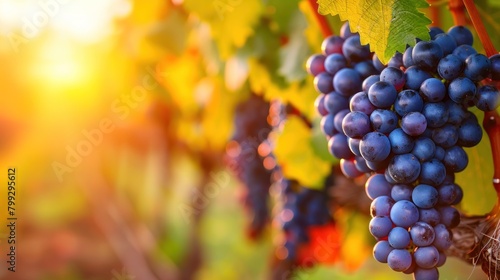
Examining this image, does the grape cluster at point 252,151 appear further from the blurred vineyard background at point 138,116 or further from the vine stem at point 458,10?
the vine stem at point 458,10

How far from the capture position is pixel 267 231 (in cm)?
183

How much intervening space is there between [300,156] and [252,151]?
42 cm

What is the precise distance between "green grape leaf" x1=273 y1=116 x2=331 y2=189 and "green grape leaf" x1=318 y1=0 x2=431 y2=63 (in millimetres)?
471

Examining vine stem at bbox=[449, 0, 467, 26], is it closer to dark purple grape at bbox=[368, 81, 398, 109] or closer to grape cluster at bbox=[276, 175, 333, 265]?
dark purple grape at bbox=[368, 81, 398, 109]

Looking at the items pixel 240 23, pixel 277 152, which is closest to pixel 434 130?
pixel 277 152

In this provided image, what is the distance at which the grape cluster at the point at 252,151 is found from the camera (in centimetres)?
152

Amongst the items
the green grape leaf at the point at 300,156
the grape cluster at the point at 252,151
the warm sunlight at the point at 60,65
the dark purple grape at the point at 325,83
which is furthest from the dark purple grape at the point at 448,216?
the warm sunlight at the point at 60,65

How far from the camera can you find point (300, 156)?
1116 mm

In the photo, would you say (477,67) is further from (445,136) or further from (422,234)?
(422,234)

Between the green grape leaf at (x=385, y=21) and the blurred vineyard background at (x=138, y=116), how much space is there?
287 millimetres

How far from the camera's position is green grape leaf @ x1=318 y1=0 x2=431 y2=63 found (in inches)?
24.7

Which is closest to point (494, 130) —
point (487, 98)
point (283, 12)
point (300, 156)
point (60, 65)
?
point (487, 98)

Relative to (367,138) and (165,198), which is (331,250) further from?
(165,198)

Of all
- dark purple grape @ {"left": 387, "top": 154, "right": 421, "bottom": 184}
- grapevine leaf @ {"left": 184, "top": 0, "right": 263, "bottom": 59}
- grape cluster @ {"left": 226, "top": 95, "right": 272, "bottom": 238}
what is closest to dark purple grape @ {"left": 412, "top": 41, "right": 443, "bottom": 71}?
dark purple grape @ {"left": 387, "top": 154, "right": 421, "bottom": 184}
